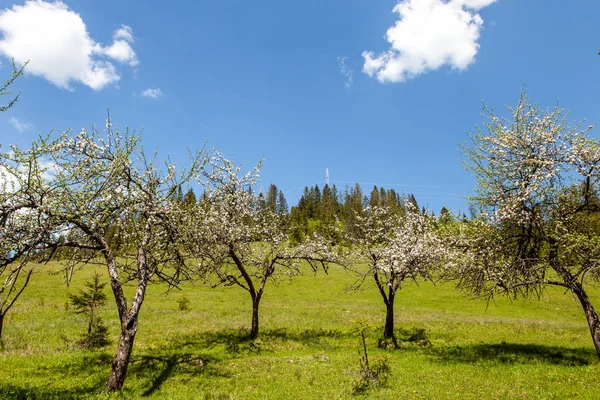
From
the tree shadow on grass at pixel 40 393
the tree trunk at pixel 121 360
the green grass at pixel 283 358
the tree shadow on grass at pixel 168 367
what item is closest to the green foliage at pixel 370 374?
the green grass at pixel 283 358

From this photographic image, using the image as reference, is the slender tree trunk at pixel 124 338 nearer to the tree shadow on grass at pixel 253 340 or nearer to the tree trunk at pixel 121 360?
the tree trunk at pixel 121 360

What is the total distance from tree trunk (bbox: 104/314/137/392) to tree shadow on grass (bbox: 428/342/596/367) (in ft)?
47.1

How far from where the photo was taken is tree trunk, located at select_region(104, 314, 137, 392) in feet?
39.1

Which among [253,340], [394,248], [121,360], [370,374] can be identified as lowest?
[253,340]

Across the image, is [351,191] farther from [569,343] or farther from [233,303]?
[569,343]

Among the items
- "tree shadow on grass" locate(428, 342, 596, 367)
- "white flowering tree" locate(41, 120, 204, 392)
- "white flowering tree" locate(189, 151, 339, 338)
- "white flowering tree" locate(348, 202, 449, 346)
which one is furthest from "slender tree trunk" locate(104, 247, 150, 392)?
"tree shadow on grass" locate(428, 342, 596, 367)

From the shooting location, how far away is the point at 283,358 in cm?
1791

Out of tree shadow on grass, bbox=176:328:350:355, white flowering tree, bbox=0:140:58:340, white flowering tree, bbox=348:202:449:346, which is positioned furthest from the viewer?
white flowering tree, bbox=348:202:449:346

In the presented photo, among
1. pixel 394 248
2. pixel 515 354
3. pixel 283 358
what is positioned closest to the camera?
pixel 283 358

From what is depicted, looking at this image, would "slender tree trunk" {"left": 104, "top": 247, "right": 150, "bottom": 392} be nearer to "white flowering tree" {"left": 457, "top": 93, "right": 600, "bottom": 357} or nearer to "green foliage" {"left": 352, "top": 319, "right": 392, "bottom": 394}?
"green foliage" {"left": 352, "top": 319, "right": 392, "bottom": 394}

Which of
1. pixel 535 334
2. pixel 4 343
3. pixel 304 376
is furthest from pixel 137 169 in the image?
pixel 535 334

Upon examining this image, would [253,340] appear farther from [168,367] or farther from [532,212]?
[532,212]

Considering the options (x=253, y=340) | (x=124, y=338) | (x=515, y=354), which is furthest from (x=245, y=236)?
(x=515, y=354)

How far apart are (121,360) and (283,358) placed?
8.23 meters
